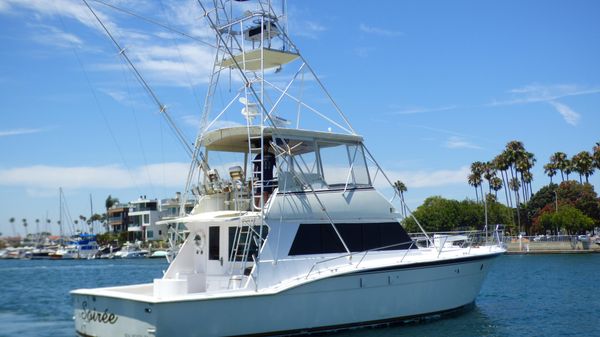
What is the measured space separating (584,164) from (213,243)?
65.2m

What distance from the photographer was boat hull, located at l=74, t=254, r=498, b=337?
12.7 metres

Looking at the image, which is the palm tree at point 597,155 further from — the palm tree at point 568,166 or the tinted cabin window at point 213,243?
the tinted cabin window at point 213,243

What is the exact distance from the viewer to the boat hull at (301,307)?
12.7 metres

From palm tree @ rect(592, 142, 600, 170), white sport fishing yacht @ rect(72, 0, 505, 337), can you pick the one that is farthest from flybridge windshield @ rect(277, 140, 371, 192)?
palm tree @ rect(592, 142, 600, 170)

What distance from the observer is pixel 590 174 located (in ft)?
239

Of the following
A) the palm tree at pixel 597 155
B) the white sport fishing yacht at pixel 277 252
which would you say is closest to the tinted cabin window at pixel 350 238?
the white sport fishing yacht at pixel 277 252

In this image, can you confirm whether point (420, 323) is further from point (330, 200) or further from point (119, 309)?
point (119, 309)

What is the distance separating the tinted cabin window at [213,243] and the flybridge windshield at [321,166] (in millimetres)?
1965

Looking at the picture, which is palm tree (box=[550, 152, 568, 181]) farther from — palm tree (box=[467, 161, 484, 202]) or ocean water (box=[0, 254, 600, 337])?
ocean water (box=[0, 254, 600, 337])

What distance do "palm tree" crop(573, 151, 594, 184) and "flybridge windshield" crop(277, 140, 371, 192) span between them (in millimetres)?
62255

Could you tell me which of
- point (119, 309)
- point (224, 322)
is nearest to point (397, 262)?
point (224, 322)

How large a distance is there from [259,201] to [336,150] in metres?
2.39

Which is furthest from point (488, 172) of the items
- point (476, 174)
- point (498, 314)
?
point (498, 314)

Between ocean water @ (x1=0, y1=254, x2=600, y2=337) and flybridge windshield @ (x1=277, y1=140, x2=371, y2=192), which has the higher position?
flybridge windshield @ (x1=277, y1=140, x2=371, y2=192)
